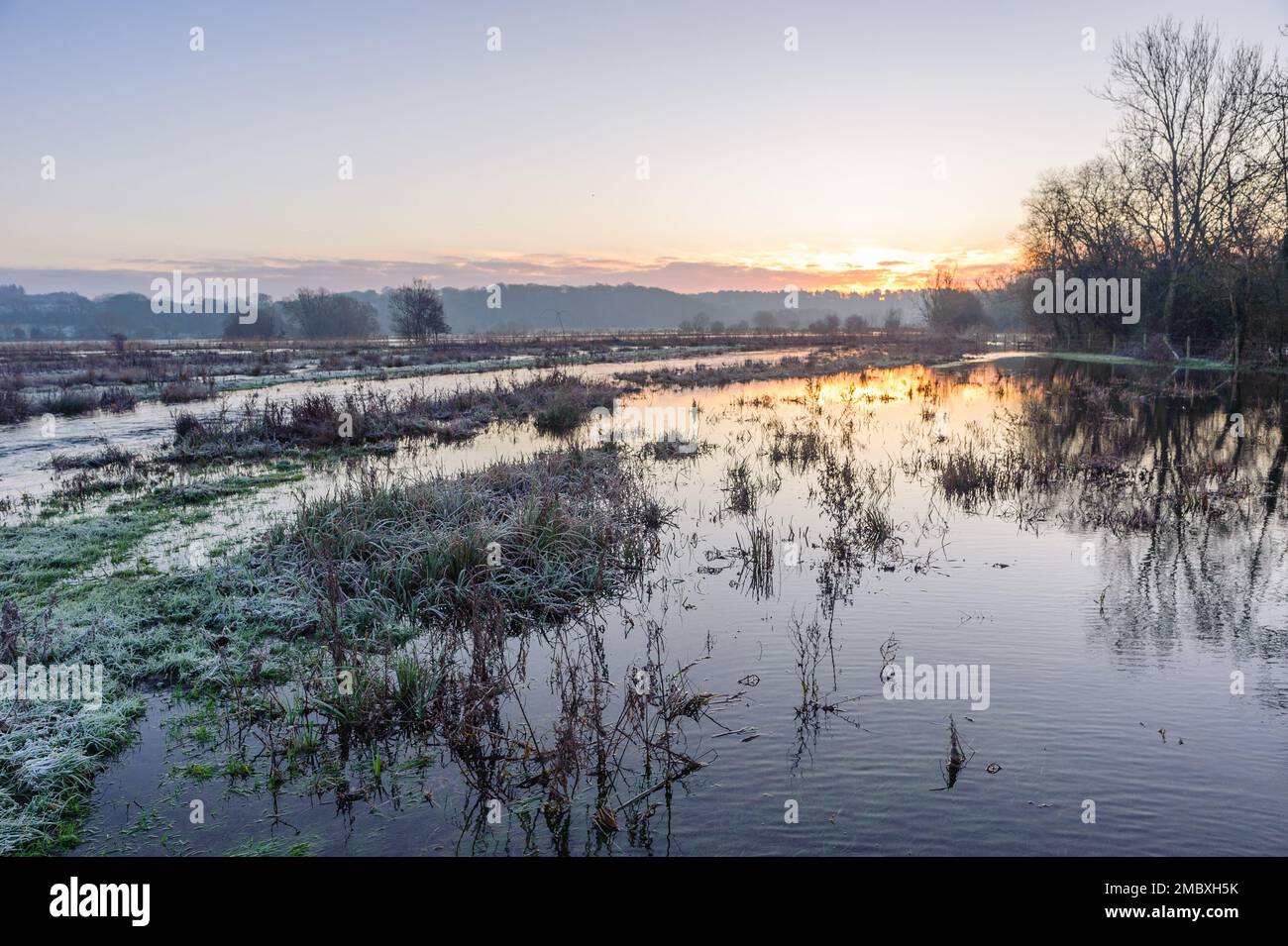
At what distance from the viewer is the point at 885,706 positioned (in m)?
5.93

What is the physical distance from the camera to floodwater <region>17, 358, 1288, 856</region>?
4.41 meters

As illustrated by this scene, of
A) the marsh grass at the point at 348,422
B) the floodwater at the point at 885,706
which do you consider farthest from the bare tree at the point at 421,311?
the floodwater at the point at 885,706

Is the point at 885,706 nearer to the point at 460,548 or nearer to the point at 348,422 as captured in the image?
the point at 460,548

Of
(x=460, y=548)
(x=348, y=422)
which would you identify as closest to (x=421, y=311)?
(x=348, y=422)

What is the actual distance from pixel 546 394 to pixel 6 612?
21480 millimetres

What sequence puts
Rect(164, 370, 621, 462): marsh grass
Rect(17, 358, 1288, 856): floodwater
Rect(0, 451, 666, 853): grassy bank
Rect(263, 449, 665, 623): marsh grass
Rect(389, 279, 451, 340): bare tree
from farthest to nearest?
1. Rect(389, 279, 451, 340): bare tree
2. Rect(164, 370, 621, 462): marsh grass
3. Rect(263, 449, 665, 623): marsh grass
4. Rect(0, 451, 666, 853): grassy bank
5. Rect(17, 358, 1288, 856): floodwater

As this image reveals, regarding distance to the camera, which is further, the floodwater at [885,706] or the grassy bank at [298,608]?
the grassy bank at [298,608]

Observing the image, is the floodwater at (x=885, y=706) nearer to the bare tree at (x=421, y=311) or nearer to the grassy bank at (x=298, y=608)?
the grassy bank at (x=298, y=608)

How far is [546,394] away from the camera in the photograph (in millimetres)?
27703

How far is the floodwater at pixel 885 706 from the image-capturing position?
14.5 feet

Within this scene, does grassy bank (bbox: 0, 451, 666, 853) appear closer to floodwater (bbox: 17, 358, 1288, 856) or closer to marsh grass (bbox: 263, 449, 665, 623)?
marsh grass (bbox: 263, 449, 665, 623)

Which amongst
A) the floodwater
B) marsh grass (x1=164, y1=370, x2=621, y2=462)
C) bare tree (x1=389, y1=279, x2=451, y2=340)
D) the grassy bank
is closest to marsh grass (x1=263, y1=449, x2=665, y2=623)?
the grassy bank
